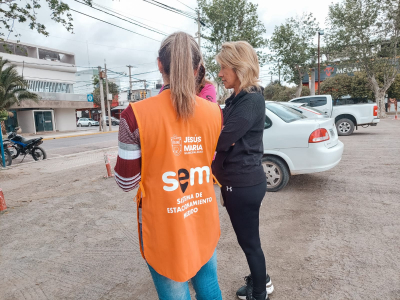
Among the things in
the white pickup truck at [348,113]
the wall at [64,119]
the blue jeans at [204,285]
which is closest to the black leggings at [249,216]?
the blue jeans at [204,285]

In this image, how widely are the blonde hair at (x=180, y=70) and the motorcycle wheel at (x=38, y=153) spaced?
440 inches

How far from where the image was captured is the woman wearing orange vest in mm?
1296

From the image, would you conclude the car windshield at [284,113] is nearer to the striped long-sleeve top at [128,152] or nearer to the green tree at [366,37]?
the striped long-sleeve top at [128,152]

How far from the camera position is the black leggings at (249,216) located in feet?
6.34

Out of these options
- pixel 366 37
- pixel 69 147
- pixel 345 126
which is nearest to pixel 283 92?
pixel 366 37

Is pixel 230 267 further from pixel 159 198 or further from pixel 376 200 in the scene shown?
pixel 376 200

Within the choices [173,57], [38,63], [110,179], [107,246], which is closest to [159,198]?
[173,57]

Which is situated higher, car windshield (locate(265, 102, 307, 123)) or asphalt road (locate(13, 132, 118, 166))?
car windshield (locate(265, 102, 307, 123))

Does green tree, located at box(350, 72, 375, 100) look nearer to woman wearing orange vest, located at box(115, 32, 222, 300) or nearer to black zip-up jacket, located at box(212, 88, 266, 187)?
black zip-up jacket, located at box(212, 88, 266, 187)

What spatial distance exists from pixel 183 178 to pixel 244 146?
66cm

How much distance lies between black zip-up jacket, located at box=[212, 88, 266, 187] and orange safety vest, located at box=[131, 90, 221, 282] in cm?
45

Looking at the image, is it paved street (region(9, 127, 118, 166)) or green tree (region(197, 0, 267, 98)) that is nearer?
paved street (region(9, 127, 118, 166))

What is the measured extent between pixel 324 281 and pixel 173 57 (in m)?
2.35

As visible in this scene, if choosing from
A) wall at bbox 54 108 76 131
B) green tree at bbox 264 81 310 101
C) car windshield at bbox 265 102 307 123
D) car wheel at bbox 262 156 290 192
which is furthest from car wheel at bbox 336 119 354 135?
green tree at bbox 264 81 310 101
